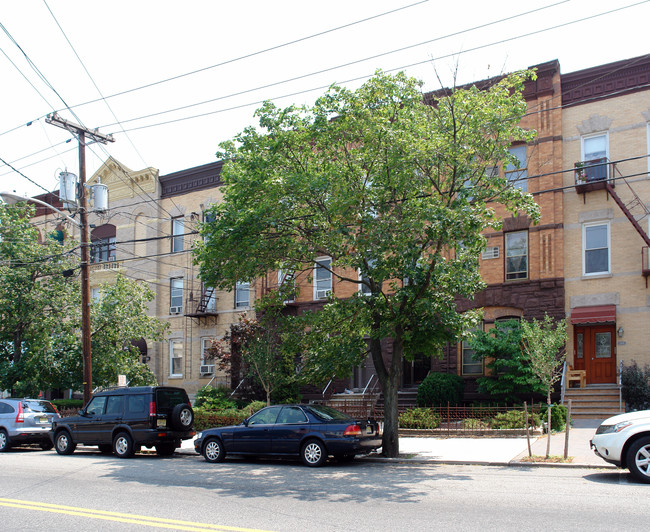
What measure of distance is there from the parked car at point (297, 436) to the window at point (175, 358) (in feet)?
57.0

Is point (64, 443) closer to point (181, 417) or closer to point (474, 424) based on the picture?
point (181, 417)

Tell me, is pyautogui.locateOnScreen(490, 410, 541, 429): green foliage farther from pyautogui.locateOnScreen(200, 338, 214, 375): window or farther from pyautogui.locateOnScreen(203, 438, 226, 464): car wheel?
pyautogui.locateOnScreen(200, 338, 214, 375): window

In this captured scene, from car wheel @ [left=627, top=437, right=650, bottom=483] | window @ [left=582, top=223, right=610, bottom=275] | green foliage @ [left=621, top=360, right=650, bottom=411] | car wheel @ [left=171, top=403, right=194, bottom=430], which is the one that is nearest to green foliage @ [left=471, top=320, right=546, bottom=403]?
green foliage @ [left=621, top=360, right=650, bottom=411]

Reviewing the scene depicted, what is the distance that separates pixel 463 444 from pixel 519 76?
31.2 ft

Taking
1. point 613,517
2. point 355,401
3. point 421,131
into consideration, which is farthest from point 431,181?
point 355,401

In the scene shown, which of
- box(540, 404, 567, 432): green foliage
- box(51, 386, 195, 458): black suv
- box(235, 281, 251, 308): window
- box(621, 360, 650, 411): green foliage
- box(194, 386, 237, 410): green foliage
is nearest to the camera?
box(51, 386, 195, 458): black suv

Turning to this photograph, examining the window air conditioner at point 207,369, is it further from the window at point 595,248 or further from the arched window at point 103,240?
the window at point 595,248

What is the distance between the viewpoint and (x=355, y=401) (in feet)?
78.4

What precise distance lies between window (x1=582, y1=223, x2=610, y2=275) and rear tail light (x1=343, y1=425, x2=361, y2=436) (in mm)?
12535

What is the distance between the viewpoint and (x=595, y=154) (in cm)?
2320

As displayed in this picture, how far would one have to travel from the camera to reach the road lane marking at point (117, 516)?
317 inches

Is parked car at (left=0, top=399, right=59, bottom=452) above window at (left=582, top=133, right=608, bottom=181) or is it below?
below

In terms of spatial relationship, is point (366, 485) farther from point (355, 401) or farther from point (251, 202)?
point (355, 401)

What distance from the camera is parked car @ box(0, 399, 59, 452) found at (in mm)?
19312
